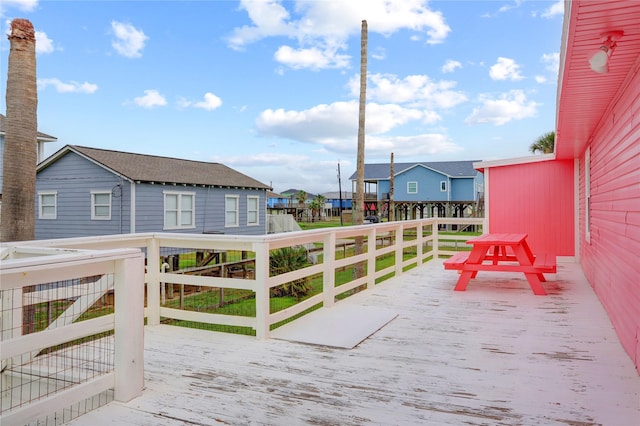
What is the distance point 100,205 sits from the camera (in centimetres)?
1373

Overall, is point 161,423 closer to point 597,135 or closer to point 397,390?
point 397,390

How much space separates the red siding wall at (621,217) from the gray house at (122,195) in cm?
1175

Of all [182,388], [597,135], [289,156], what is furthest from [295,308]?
[289,156]

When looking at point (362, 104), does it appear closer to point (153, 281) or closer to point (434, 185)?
point (153, 281)

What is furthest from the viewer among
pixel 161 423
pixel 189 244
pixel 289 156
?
pixel 289 156

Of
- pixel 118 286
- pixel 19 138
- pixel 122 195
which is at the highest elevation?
pixel 19 138

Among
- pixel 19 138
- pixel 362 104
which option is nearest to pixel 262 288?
pixel 19 138

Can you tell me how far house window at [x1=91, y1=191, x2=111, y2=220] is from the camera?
13.6 m

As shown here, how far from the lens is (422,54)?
47.0 feet

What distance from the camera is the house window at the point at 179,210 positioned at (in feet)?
47.3

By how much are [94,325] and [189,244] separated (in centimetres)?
159

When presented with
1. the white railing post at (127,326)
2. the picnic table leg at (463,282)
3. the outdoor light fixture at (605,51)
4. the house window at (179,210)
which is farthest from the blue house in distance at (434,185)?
the white railing post at (127,326)

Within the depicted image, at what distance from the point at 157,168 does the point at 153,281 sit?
11649mm

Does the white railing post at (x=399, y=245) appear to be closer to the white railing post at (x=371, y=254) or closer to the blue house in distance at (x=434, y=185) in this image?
the white railing post at (x=371, y=254)
